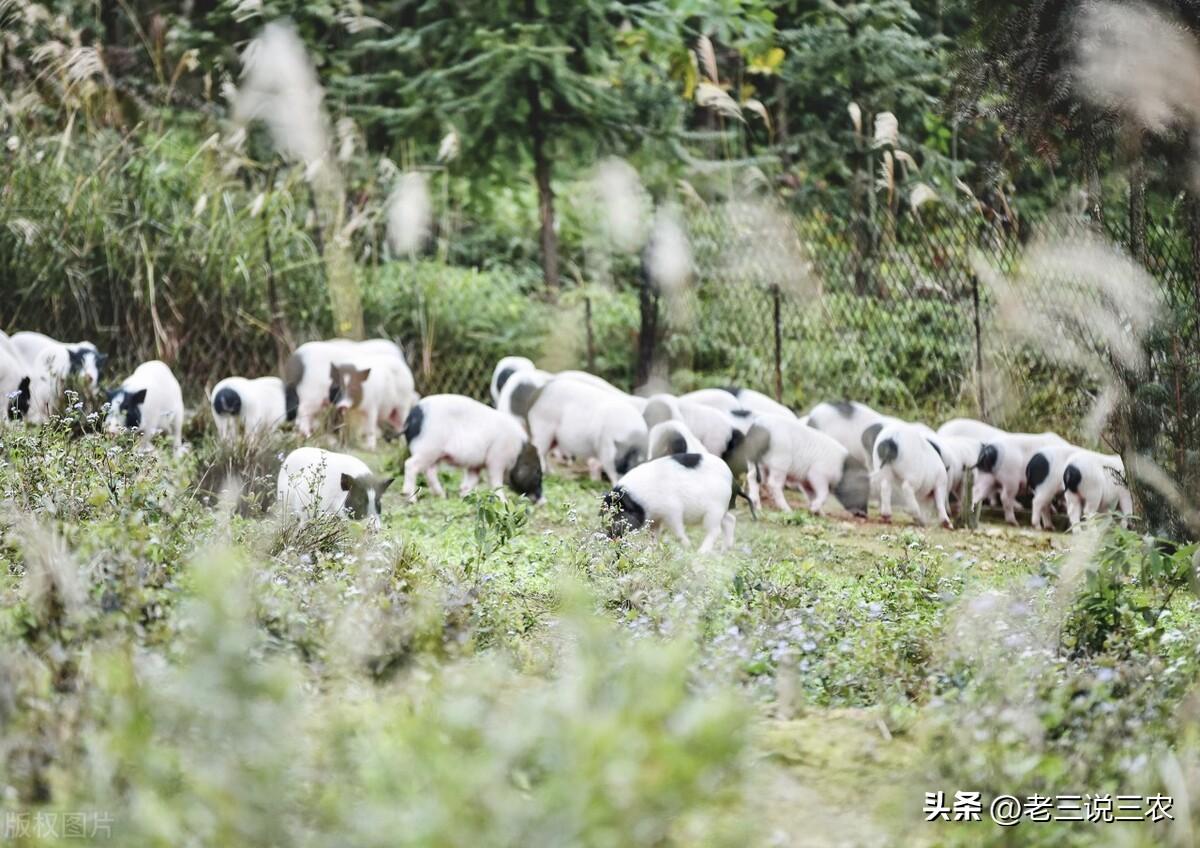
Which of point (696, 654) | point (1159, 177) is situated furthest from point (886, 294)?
point (696, 654)

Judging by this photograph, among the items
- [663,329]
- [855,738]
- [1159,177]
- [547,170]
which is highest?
[1159,177]

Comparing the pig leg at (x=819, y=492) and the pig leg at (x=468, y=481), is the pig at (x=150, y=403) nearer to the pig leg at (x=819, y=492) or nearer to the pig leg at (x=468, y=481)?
the pig leg at (x=468, y=481)

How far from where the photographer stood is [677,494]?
23.0 ft

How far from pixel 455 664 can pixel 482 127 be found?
925 centimetres

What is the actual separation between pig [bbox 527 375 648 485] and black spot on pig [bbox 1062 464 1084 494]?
2584 mm

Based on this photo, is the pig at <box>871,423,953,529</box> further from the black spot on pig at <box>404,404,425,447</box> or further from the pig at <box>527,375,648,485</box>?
the black spot on pig at <box>404,404,425,447</box>

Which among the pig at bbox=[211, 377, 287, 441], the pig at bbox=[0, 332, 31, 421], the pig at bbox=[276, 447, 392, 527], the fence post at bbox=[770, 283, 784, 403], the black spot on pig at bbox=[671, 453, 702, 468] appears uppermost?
the pig at bbox=[276, 447, 392, 527]

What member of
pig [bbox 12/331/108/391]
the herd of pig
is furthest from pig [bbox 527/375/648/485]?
pig [bbox 12/331/108/391]

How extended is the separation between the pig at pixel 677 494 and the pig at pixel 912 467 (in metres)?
1.88

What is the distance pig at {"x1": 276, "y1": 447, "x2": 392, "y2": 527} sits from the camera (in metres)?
6.62

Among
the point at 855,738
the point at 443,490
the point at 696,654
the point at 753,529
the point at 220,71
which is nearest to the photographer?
the point at 855,738

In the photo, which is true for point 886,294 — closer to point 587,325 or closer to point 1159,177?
point 587,325

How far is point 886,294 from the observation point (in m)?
12.4

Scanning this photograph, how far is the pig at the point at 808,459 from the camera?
895 centimetres
